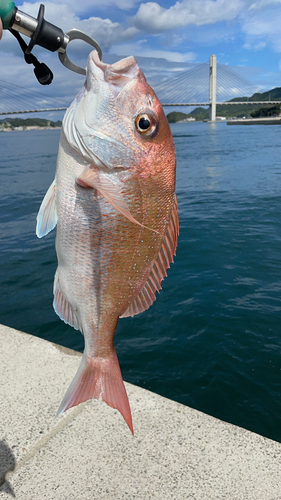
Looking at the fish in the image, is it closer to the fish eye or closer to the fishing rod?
the fish eye

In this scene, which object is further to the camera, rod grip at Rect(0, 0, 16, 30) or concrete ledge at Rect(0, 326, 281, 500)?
concrete ledge at Rect(0, 326, 281, 500)

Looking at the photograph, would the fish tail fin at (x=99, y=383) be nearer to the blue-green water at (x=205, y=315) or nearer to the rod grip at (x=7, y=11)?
the rod grip at (x=7, y=11)

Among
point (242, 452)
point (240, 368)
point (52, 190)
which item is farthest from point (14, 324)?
point (52, 190)

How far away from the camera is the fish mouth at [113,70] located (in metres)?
1.49

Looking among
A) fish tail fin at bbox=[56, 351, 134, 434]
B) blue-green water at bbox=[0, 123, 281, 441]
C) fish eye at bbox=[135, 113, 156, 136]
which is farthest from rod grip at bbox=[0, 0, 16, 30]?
blue-green water at bbox=[0, 123, 281, 441]

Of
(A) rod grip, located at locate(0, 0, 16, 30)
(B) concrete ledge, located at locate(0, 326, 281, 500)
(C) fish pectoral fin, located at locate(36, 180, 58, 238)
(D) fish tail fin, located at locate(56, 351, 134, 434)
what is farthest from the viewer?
(B) concrete ledge, located at locate(0, 326, 281, 500)

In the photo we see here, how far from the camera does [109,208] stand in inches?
60.9

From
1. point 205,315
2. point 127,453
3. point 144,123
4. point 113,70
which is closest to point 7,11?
point 113,70

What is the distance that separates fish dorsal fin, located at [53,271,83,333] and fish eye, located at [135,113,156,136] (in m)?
0.79

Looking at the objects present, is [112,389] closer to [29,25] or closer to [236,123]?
[29,25]

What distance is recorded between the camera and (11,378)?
3361 mm

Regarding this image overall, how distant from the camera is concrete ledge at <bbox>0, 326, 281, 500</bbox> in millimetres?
2342

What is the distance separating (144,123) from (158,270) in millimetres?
655

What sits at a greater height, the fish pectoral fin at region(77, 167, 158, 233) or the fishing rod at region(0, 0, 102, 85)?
the fishing rod at region(0, 0, 102, 85)
